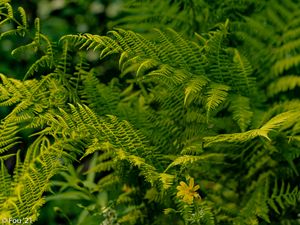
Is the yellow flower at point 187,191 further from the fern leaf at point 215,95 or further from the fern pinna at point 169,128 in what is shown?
the fern leaf at point 215,95

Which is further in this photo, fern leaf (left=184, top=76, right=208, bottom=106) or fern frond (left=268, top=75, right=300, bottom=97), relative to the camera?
fern frond (left=268, top=75, right=300, bottom=97)

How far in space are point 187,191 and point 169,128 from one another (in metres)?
0.28

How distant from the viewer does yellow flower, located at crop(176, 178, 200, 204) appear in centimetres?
144

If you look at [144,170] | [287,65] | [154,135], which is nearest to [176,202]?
[144,170]

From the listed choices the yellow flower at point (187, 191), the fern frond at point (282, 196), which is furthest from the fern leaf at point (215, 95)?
the fern frond at point (282, 196)

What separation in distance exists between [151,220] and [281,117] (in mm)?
524

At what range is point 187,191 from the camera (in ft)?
4.75

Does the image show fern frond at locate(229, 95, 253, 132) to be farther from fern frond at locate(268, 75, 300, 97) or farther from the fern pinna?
fern frond at locate(268, 75, 300, 97)

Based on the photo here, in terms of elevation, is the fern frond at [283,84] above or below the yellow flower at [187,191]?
above

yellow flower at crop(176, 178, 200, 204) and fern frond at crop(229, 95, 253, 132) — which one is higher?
fern frond at crop(229, 95, 253, 132)

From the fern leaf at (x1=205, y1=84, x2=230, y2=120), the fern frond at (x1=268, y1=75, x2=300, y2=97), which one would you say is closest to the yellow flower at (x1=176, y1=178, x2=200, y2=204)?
the fern leaf at (x1=205, y1=84, x2=230, y2=120)

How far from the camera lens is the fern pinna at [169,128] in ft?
4.73

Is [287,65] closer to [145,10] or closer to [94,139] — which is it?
[145,10]

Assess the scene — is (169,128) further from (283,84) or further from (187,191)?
(283,84)
